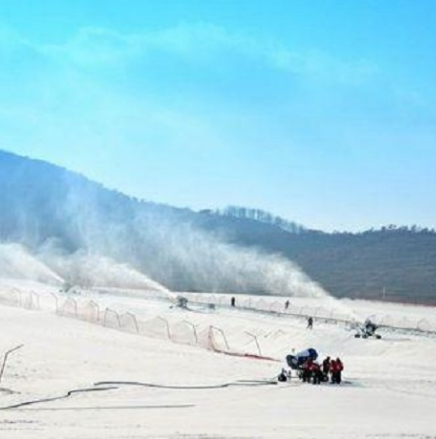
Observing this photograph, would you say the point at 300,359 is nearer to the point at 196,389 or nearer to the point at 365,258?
the point at 196,389

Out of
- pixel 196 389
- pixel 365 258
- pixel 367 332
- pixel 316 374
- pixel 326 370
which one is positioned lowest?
pixel 196 389

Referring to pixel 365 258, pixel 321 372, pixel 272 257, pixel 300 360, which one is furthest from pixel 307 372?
pixel 365 258

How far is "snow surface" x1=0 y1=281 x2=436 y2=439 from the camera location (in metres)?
21.7

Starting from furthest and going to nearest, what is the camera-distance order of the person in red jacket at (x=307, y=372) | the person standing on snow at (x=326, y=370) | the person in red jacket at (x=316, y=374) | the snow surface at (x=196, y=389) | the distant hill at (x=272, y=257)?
the distant hill at (x=272, y=257), the person standing on snow at (x=326, y=370), the person in red jacket at (x=307, y=372), the person in red jacket at (x=316, y=374), the snow surface at (x=196, y=389)

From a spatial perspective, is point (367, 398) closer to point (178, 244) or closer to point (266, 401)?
point (266, 401)

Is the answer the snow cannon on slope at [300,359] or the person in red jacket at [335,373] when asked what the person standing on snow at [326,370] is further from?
the snow cannon on slope at [300,359]

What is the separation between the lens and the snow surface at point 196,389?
2166cm

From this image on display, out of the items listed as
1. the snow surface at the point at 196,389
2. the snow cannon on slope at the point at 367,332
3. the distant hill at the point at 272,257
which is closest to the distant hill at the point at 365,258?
the distant hill at the point at 272,257

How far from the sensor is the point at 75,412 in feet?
77.3

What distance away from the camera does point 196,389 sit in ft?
95.8

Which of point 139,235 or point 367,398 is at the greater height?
point 139,235

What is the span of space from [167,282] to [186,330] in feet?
263

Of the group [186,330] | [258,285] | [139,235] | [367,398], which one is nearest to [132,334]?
[186,330]

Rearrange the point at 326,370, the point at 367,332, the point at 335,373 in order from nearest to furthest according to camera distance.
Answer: the point at 335,373, the point at 326,370, the point at 367,332
